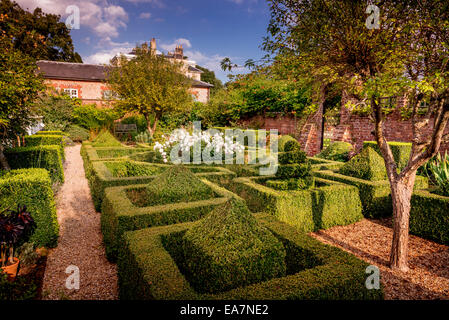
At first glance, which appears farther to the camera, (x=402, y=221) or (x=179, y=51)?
(x=179, y=51)

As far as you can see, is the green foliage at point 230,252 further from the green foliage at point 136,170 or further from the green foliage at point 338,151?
the green foliage at point 338,151

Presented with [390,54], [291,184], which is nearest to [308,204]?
[291,184]

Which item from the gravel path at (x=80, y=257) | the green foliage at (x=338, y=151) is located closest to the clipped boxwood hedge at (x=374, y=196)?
the green foliage at (x=338, y=151)

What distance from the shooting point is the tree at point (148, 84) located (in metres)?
16.8

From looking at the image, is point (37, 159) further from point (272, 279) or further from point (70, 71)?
point (70, 71)

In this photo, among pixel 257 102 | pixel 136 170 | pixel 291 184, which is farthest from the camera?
pixel 257 102

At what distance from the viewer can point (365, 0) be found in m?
4.36

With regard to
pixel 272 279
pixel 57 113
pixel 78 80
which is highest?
pixel 78 80

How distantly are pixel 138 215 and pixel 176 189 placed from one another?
1009mm

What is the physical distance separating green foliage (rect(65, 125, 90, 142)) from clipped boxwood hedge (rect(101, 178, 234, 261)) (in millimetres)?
18567

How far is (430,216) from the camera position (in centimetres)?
571

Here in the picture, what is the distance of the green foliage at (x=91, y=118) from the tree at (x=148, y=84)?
5.55 meters

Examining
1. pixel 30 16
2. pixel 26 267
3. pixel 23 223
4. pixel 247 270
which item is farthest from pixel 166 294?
pixel 30 16

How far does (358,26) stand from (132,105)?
15.3 m
